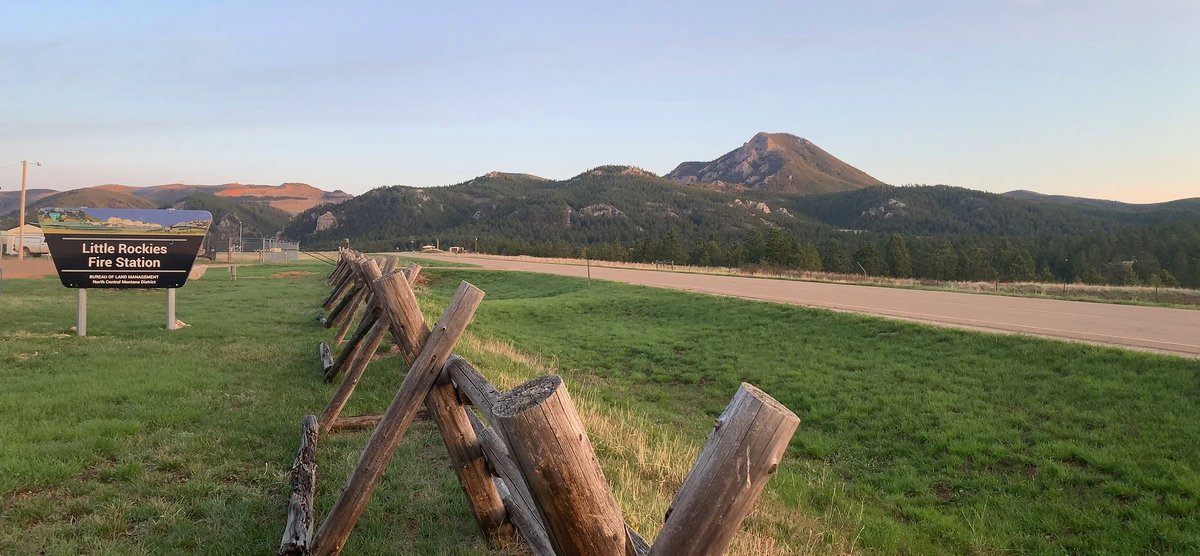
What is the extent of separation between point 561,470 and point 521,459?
123mm

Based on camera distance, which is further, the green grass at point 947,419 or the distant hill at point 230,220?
the distant hill at point 230,220

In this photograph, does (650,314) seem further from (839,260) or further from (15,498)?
(839,260)

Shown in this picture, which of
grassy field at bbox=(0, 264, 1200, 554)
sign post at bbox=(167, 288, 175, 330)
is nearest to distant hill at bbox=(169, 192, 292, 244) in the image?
sign post at bbox=(167, 288, 175, 330)

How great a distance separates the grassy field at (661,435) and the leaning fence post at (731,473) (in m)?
2.23

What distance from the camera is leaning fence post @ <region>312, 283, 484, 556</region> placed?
355 cm

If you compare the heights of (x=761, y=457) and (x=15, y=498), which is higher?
(x=761, y=457)

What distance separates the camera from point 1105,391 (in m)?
9.05

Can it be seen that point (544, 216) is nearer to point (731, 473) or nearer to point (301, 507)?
point (301, 507)

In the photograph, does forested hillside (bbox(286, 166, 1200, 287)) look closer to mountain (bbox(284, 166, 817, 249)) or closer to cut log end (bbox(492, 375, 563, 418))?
mountain (bbox(284, 166, 817, 249))

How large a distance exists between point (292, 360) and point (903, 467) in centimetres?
813

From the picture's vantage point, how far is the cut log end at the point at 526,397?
1.89 meters

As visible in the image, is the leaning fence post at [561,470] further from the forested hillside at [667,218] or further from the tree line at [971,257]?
the forested hillside at [667,218]

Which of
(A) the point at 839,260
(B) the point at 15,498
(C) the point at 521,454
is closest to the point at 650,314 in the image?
(B) the point at 15,498

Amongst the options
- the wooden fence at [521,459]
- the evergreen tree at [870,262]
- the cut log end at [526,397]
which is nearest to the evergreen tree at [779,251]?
the evergreen tree at [870,262]
